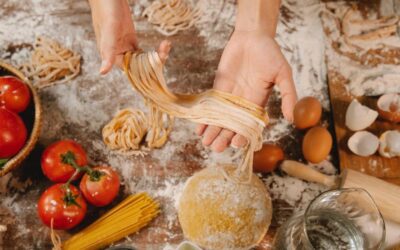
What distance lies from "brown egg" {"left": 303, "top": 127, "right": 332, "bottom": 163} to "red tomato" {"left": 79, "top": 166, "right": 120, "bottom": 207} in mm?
802

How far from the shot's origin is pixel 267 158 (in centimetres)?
198

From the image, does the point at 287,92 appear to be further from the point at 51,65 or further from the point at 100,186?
the point at 51,65

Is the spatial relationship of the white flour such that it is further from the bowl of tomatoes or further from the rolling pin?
the bowl of tomatoes

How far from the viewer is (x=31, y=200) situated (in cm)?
201

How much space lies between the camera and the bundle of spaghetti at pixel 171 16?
244 cm

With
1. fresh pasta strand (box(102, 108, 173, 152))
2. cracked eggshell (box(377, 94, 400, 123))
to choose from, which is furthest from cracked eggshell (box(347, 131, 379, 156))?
fresh pasta strand (box(102, 108, 173, 152))

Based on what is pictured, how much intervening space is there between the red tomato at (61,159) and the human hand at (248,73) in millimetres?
509

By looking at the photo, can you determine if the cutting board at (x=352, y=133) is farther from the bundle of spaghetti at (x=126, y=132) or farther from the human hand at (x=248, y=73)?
the bundle of spaghetti at (x=126, y=132)

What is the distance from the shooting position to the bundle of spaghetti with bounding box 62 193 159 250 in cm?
184

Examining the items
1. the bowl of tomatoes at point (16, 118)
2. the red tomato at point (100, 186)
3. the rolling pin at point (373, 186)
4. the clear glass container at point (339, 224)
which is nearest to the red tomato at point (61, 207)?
the red tomato at point (100, 186)

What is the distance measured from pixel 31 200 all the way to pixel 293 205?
1092 millimetres

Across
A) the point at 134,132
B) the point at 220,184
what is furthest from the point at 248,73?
the point at 134,132

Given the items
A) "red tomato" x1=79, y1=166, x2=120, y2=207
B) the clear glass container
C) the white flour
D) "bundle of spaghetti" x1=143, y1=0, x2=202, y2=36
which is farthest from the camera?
"bundle of spaghetti" x1=143, y1=0, x2=202, y2=36

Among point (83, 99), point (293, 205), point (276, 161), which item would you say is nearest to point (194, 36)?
point (83, 99)
